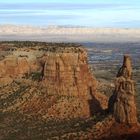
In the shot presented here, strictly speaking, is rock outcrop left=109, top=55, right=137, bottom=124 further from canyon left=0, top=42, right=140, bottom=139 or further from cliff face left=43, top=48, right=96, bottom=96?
cliff face left=43, top=48, right=96, bottom=96

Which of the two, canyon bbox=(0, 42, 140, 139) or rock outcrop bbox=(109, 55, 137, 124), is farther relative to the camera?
canyon bbox=(0, 42, 140, 139)

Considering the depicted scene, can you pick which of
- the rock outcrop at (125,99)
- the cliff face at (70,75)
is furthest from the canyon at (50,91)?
the rock outcrop at (125,99)

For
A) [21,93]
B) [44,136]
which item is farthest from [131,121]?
[21,93]

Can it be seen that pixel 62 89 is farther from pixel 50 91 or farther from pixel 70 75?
pixel 70 75

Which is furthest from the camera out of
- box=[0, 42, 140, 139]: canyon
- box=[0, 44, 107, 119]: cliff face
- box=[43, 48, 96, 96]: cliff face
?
box=[43, 48, 96, 96]: cliff face

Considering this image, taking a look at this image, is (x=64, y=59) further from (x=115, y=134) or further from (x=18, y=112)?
(x=115, y=134)

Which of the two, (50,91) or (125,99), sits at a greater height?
(125,99)

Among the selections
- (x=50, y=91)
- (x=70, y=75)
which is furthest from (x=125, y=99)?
(x=50, y=91)

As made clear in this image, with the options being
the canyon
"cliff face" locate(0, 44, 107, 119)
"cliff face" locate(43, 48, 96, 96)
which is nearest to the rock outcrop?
the canyon
